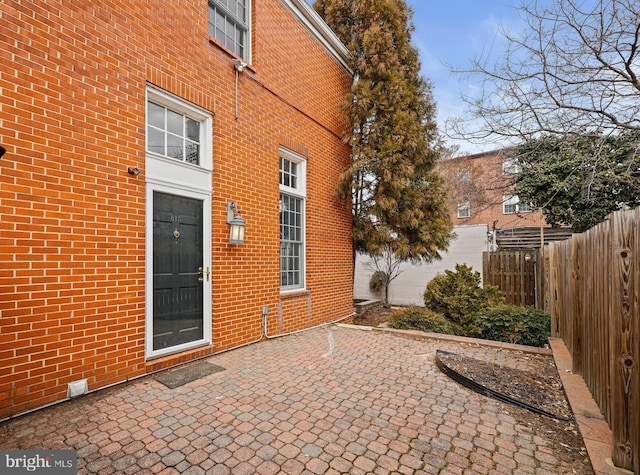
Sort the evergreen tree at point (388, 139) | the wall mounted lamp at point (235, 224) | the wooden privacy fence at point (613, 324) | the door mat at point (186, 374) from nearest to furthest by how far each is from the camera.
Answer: the wooden privacy fence at point (613, 324) < the door mat at point (186, 374) < the wall mounted lamp at point (235, 224) < the evergreen tree at point (388, 139)

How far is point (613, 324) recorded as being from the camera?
228 centimetres

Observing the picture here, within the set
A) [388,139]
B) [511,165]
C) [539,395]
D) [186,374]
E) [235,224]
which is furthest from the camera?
[511,165]

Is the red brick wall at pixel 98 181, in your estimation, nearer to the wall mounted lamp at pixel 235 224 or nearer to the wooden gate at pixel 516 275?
the wall mounted lamp at pixel 235 224

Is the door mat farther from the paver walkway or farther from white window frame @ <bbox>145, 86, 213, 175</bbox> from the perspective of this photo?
white window frame @ <bbox>145, 86, 213, 175</bbox>

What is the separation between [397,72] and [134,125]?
609 cm

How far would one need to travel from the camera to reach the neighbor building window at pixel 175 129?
4.08 metres

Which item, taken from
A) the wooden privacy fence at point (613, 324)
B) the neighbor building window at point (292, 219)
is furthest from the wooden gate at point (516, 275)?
the neighbor building window at point (292, 219)

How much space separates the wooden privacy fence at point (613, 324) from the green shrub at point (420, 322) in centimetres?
245

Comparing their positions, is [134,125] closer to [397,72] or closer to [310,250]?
[310,250]

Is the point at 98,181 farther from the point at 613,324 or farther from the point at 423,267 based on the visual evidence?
the point at 423,267

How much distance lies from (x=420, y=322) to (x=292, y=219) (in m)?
3.26

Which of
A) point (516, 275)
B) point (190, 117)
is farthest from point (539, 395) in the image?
point (190, 117)

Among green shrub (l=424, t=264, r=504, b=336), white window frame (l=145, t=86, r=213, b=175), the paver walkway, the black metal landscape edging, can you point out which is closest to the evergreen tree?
green shrub (l=424, t=264, r=504, b=336)

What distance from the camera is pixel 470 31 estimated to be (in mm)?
6176
